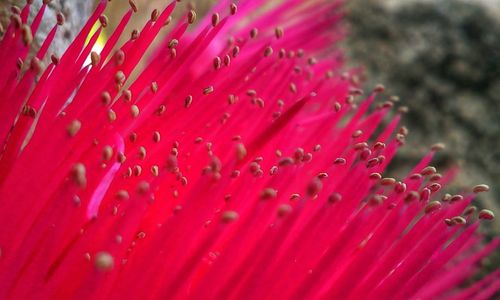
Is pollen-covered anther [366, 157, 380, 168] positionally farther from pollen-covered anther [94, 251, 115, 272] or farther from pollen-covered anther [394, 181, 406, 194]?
pollen-covered anther [94, 251, 115, 272]

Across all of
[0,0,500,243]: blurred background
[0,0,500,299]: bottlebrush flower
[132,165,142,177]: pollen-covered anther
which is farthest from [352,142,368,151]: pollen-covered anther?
[0,0,500,243]: blurred background

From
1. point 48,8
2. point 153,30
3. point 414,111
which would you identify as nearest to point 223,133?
point 153,30

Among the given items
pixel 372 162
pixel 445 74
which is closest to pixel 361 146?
pixel 372 162

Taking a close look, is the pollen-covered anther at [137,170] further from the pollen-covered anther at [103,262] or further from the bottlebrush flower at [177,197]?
the pollen-covered anther at [103,262]

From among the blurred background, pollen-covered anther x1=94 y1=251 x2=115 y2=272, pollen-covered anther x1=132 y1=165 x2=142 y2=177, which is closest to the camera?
pollen-covered anther x1=94 y1=251 x2=115 y2=272

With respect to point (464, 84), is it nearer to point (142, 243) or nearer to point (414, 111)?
point (414, 111)

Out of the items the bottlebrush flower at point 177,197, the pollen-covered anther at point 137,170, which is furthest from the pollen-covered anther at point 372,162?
the pollen-covered anther at point 137,170

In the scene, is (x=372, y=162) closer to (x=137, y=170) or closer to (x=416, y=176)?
(x=416, y=176)
